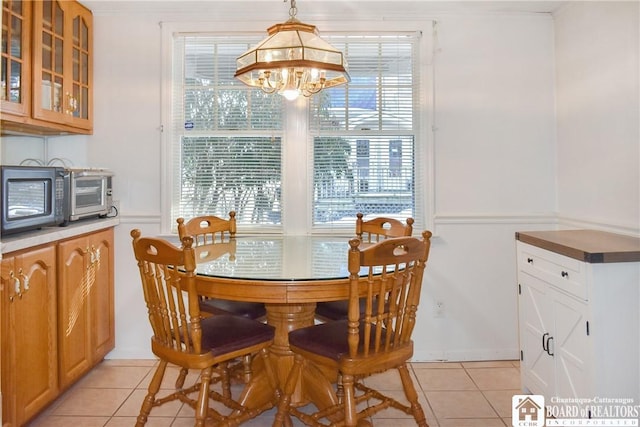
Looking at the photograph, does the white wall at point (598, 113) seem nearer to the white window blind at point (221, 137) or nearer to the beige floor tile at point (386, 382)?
the beige floor tile at point (386, 382)

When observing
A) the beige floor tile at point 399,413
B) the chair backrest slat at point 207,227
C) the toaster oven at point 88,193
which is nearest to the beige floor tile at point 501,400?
the beige floor tile at point 399,413

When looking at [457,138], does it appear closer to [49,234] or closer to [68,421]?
[49,234]

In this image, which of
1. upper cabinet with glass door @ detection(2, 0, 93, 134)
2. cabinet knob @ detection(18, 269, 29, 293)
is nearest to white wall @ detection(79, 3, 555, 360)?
upper cabinet with glass door @ detection(2, 0, 93, 134)

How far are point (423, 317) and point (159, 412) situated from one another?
174 cm

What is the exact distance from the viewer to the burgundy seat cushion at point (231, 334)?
1.83 m

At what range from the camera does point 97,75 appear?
3.02 metres

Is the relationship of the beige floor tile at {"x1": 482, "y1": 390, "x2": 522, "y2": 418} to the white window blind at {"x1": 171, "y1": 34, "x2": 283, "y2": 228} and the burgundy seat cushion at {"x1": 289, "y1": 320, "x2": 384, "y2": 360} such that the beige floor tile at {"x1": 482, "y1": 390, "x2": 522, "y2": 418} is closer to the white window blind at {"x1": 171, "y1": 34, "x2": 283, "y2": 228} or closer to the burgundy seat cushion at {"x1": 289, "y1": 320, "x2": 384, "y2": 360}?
the burgundy seat cushion at {"x1": 289, "y1": 320, "x2": 384, "y2": 360}

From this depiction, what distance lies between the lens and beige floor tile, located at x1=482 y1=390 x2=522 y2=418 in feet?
7.54

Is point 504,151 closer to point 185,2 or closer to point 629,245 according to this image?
point 629,245

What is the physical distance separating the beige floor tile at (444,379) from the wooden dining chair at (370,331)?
0.73 metres

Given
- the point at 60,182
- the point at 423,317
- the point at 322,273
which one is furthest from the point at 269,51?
the point at 423,317

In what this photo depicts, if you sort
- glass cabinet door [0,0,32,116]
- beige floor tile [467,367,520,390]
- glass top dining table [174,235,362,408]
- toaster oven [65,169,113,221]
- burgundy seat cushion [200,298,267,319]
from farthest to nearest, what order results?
beige floor tile [467,367,520,390], toaster oven [65,169,113,221], burgundy seat cushion [200,298,267,319], glass cabinet door [0,0,32,116], glass top dining table [174,235,362,408]

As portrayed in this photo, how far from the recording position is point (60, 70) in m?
2.61

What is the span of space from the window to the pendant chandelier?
36.0 inches
